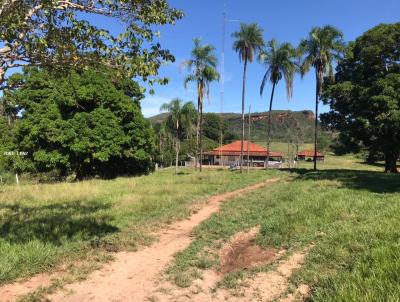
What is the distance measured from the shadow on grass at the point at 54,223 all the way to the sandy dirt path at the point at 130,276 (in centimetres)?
154

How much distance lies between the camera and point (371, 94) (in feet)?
83.1

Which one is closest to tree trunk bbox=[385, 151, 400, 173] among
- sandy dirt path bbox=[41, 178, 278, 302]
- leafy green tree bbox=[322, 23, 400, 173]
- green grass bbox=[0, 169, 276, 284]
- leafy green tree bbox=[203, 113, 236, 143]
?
leafy green tree bbox=[322, 23, 400, 173]

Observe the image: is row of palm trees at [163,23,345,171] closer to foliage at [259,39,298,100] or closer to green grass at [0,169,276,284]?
foliage at [259,39,298,100]

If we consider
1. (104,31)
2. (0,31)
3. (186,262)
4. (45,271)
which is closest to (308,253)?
(186,262)

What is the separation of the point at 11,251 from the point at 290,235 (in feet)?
19.1

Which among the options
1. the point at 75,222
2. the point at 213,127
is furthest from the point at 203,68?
the point at 213,127

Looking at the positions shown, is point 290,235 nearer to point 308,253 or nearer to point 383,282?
point 308,253

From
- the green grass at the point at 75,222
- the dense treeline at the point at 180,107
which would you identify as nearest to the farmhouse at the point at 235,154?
the dense treeline at the point at 180,107

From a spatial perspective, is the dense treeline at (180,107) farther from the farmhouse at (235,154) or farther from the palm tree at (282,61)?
the farmhouse at (235,154)

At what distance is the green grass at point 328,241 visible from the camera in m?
5.57

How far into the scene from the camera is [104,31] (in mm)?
6941

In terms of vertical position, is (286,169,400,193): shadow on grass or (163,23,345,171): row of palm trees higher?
(163,23,345,171): row of palm trees

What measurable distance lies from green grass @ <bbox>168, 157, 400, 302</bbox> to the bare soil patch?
218 millimetres

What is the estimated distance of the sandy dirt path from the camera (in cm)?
647
